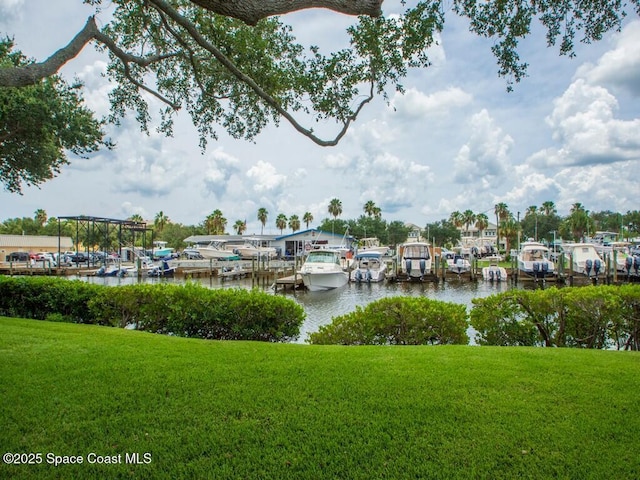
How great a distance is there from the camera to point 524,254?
34594 millimetres

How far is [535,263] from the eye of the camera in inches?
1271

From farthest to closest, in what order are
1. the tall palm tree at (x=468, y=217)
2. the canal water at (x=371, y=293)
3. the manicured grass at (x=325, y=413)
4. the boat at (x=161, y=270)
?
the tall palm tree at (x=468, y=217), the boat at (x=161, y=270), the canal water at (x=371, y=293), the manicured grass at (x=325, y=413)

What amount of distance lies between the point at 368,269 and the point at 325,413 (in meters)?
31.6

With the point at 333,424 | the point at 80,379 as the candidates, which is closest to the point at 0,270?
the point at 80,379

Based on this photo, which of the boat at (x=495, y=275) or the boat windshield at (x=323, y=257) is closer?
the boat windshield at (x=323, y=257)

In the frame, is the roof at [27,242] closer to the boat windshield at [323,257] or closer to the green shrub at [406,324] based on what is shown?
the boat windshield at [323,257]

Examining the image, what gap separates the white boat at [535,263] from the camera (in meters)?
32.3

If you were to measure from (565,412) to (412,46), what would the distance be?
19.0ft

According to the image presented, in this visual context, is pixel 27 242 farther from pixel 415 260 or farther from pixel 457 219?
pixel 457 219

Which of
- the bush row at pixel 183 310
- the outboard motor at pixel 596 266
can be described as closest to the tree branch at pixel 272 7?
the bush row at pixel 183 310

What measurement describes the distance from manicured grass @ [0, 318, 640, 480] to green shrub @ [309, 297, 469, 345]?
1.80 meters

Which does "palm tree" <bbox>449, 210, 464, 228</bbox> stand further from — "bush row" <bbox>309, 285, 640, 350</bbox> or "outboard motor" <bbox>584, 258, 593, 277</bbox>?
"bush row" <bbox>309, 285, 640, 350</bbox>

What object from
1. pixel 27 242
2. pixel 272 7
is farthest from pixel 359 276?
pixel 27 242

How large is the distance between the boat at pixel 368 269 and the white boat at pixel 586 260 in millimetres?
14827
